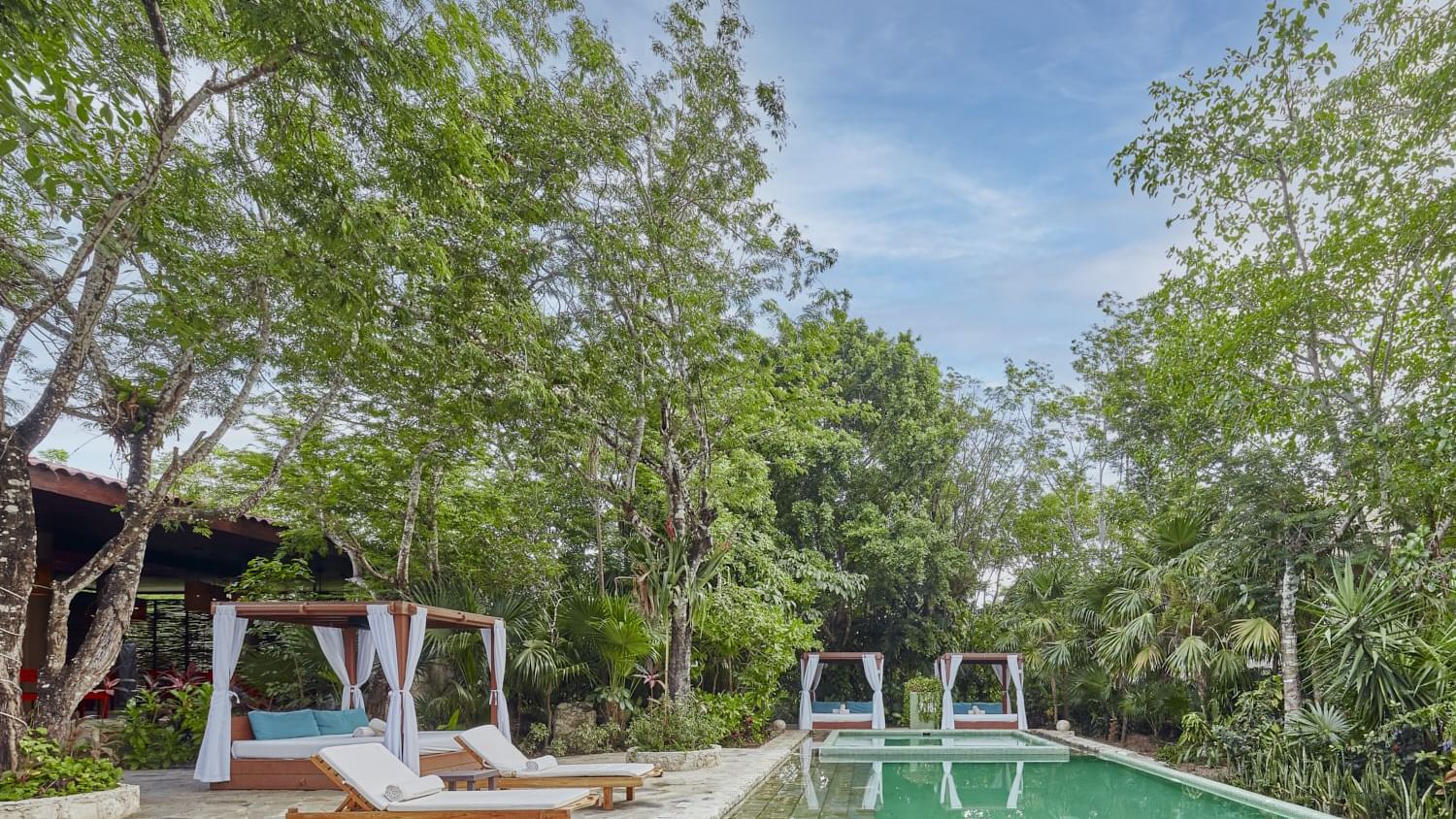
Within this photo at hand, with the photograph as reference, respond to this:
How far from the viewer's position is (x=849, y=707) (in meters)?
19.1

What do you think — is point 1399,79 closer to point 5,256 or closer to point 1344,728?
point 1344,728

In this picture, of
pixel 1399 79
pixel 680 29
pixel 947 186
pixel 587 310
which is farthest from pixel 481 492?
pixel 1399 79

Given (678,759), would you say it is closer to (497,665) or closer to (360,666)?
(497,665)

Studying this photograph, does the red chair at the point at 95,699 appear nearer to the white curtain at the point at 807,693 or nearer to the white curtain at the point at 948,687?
the white curtain at the point at 807,693

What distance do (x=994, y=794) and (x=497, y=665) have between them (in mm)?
5780

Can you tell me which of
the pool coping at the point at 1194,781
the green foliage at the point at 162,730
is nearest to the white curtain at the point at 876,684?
the pool coping at the point at 1194,781

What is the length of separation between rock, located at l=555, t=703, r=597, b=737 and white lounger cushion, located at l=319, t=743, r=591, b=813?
19.6ft

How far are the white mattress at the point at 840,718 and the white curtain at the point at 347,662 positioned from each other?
1038 centimetres

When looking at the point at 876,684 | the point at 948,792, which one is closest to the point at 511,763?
the point at 948,792

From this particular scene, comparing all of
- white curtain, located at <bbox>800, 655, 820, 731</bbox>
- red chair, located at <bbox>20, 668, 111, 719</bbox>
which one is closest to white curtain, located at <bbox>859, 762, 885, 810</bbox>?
white curtain, located at <bbox>800, 655, 820, 731</bbox>

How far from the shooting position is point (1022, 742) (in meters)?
16.2

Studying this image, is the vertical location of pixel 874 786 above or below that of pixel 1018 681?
below

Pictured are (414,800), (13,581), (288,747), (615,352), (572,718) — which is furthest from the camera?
(572,718)

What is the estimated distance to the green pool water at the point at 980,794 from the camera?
28.0 ft
